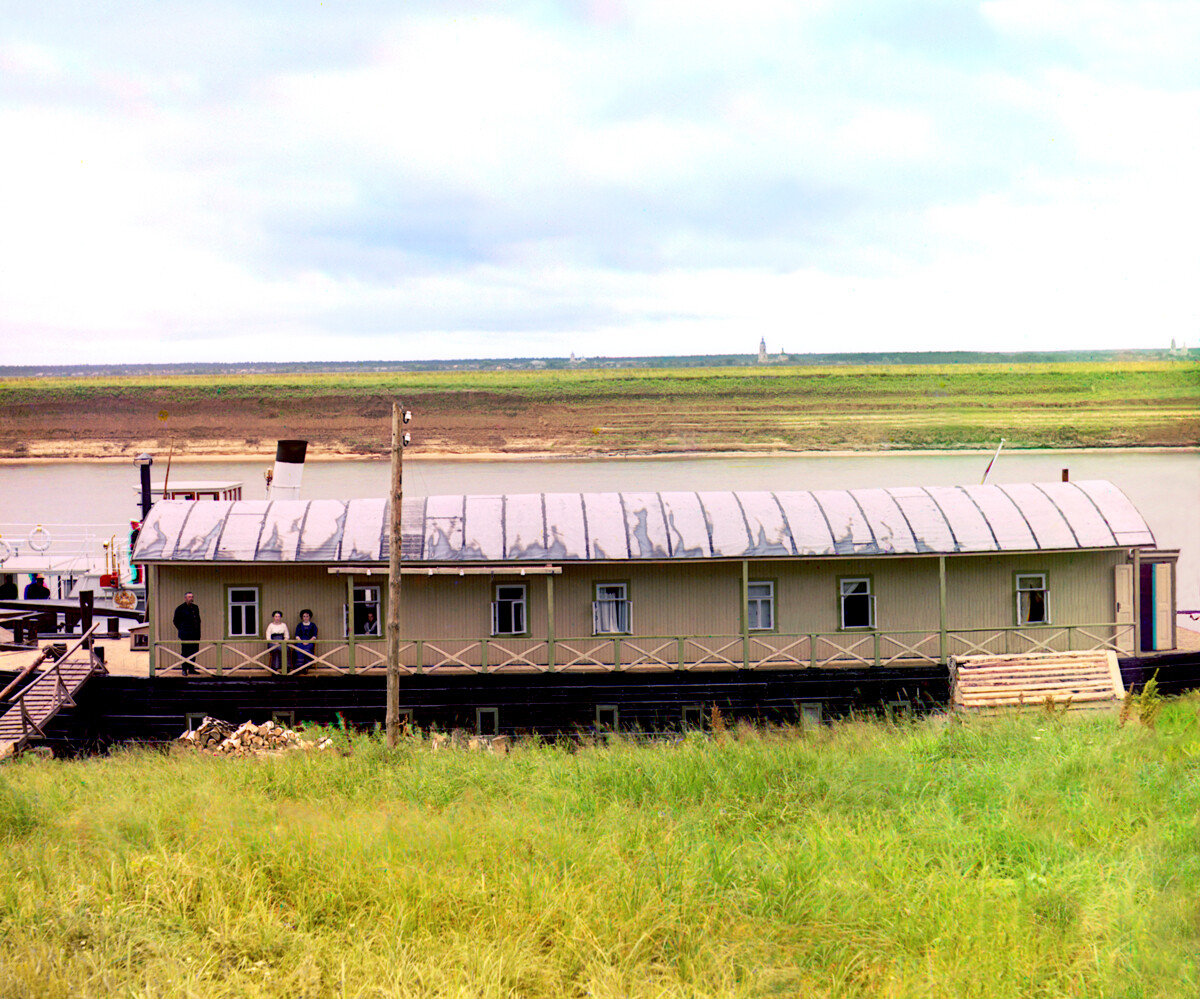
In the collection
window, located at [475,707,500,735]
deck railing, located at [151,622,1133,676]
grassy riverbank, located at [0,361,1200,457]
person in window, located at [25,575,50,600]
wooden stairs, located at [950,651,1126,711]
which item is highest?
grassy riverbank, located at [0,361,1200,457]

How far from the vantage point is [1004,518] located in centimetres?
1991

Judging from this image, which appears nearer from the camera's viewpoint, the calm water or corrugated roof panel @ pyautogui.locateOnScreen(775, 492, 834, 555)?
corrugated roof panel @ pyautogui.locateOnScreen(775, 492, 834, 555)

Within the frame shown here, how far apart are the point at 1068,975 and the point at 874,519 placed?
13.3 metres

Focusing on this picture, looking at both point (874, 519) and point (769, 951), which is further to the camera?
point (874, 519)

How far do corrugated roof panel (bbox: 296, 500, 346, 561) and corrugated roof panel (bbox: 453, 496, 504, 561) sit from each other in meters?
1.83

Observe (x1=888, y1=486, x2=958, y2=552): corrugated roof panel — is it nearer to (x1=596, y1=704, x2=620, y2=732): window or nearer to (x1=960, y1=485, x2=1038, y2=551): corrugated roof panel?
(x1=960, y1=485, x2=1038, y2=551): corrugated roof panel

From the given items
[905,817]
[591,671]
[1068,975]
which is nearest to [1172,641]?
[591,671]

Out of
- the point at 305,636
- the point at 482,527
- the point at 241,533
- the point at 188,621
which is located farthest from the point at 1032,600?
the point at 188,621

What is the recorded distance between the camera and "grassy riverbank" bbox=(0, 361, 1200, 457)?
83125 mm

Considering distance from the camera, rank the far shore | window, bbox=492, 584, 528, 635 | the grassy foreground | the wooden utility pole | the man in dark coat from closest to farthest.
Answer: the grassy foreground, the wooden utility pole, the man in dark coat, window, bbox=492, 584, 528, 635, the far shore

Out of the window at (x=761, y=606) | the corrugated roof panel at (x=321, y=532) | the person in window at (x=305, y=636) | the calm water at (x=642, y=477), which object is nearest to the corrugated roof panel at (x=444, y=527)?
the corrugated roof panel at (x=321, y=532)

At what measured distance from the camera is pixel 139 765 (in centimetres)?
1385

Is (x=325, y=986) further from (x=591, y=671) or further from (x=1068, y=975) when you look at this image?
(x=591, y=671)

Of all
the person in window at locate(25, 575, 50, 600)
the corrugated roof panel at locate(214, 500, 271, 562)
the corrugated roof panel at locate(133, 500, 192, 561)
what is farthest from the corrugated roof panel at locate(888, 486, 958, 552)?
the person in window at locate(25, 575, 50, 600)
